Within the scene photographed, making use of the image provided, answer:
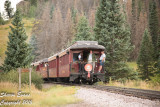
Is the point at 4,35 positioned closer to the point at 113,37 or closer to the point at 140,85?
the point at 113,37

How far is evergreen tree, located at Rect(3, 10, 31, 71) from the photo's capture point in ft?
74.2

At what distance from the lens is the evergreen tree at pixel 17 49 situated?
2261cm

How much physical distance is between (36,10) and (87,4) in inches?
1316

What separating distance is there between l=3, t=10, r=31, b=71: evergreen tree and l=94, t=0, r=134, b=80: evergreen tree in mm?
8734

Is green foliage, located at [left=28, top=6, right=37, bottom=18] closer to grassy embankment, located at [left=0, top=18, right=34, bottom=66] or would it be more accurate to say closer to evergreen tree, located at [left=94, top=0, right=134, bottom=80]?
grassy embankment, located at [left=0, top=18, right=34, bottom=66]

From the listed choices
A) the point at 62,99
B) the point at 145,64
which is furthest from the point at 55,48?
the point at 62,99

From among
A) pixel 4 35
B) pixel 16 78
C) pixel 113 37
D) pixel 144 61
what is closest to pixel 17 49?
pixel 16 78

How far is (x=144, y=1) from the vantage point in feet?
326

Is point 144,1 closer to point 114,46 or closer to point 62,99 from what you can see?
point 114,46

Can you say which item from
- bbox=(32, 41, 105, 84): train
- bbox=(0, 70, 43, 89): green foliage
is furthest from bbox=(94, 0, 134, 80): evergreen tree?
bbox=(0, 70, 43, 89): green foliage

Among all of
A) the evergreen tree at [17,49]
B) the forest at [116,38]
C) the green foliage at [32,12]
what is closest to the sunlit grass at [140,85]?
the forest at [116,38]

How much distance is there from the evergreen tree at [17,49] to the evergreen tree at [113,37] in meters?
8.73

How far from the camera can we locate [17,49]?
23.1 meters

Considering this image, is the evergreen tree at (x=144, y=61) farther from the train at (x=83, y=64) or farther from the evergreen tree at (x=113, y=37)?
the train at (x=83, y=64)
